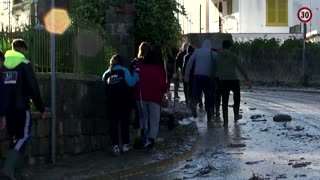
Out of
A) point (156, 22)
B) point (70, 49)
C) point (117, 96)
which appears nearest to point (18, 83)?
point (117, 96)

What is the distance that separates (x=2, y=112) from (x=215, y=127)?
652cm

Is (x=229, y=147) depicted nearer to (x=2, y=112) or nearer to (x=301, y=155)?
(x=301, y=155)

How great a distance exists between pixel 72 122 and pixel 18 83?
223 centimetres

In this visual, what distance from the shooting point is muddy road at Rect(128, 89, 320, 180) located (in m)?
8.96

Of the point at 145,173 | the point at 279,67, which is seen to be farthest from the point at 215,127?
the point at 279,67

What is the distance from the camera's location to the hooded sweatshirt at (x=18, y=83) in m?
8.25

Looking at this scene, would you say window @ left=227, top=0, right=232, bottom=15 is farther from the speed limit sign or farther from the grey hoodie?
the grey hoodie

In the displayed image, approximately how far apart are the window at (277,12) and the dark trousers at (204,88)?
24.9 meters

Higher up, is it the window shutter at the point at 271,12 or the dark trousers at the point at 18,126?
the window shutter at the point at 271,12

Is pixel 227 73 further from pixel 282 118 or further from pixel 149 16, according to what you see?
pixel 149 16

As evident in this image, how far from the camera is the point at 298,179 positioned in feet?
27.2

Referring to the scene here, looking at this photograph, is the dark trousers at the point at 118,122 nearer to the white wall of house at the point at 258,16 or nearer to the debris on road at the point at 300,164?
the debris on road at the point at 300,164

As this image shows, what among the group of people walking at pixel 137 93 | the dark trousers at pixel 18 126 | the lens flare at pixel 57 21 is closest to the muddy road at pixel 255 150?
the group of people walking at pixel 137 93

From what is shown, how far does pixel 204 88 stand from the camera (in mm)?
14336
